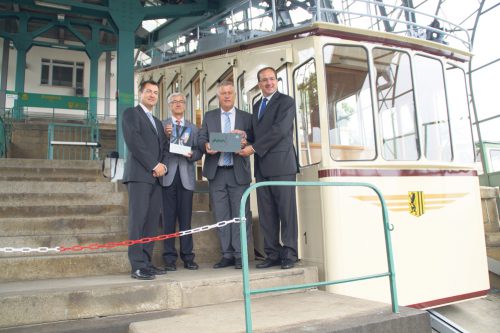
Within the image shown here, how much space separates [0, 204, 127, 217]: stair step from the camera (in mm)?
4414

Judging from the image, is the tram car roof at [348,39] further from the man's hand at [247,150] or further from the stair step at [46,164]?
the stair step at [46,164]

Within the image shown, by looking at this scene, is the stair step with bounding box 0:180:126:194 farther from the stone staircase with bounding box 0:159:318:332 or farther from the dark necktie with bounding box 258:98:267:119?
the dark necktie with bounding box 258:98:267:119

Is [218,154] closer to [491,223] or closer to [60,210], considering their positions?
[60,210]

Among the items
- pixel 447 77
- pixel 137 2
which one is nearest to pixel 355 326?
pixel 447 77

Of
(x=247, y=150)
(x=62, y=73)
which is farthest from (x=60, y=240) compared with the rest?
(x=62, y=73)

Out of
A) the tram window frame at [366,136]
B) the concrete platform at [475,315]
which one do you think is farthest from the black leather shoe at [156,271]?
the concrete platform at [475,315]

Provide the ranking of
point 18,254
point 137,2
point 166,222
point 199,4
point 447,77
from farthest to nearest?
1. point 199,4
2. point 137,2
3. point 447,77
4. point 166,222
5. point 18,254

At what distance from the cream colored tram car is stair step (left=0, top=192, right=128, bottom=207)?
68.8 inches

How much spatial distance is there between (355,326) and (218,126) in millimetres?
2378

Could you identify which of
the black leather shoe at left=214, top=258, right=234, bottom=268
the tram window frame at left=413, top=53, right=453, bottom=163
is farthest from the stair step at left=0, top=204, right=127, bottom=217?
the tram window frame at left=413, top=53, right=453, bottom=163

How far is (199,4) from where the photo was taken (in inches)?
397

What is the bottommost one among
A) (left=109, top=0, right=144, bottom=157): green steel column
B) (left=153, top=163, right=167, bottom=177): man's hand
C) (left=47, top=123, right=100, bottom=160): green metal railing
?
(left=153, top=163, right=167, bottom=177): man's hand

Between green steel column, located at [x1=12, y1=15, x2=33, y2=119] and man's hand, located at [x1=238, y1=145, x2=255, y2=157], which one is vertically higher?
green steel column, located at [x1=12, y1=15, x2=33, y2=119]

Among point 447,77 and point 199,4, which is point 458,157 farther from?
point 199,4
